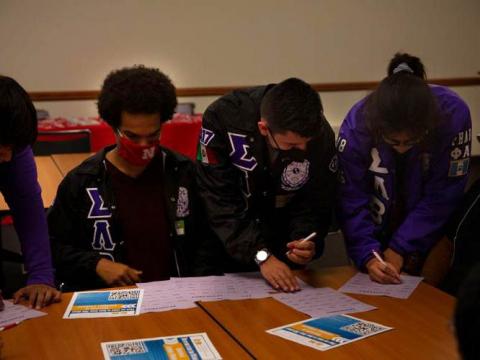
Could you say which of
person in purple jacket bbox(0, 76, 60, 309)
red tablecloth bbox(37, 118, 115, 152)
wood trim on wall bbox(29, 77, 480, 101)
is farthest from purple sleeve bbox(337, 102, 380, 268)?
wood trim on wall bbox(29, 77, 480, 101)

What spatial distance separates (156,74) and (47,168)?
1.29 metres

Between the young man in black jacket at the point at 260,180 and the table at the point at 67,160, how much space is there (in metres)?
1.29

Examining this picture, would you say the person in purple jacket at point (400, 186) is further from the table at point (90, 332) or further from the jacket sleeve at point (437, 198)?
the table at point (90, 332)

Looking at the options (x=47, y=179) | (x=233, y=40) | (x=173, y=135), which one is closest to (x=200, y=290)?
(x=47, y=179)

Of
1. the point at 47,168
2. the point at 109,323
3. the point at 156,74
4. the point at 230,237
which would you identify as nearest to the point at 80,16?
the point at 47,168

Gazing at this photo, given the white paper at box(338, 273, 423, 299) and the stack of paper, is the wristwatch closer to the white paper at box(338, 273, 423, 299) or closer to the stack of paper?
the stack of paper

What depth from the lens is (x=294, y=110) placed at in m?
1.73

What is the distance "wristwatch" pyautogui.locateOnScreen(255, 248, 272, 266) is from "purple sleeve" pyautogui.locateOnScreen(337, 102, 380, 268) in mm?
323

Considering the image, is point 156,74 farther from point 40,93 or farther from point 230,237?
point 40,93

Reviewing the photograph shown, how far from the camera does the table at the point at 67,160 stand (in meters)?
3.08

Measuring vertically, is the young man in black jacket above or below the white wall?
below

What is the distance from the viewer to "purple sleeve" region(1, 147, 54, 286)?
1713 mm

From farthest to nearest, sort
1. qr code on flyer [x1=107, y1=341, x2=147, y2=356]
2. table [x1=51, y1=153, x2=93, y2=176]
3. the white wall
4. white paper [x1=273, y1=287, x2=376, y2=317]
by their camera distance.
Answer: the white wall, table [x1=51, y1=153, x2=93, y2=176], white paper [x1=273, y1=287, x2=376, y2=317], qr code on flyer [x1=107, y1=341, x2=147, y2=356]

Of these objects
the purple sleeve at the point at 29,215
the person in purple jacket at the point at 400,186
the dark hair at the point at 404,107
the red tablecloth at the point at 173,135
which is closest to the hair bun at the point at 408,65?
the person in purple jacket at the point at 400,186
